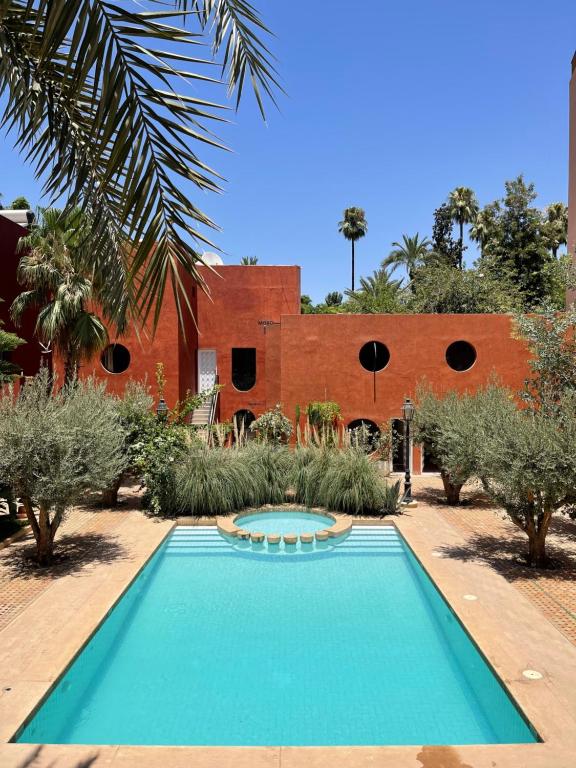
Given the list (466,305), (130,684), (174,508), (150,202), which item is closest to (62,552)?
(174,508)

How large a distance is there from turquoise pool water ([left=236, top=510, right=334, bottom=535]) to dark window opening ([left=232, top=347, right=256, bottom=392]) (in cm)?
838

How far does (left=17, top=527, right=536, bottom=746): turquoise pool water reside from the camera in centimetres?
445

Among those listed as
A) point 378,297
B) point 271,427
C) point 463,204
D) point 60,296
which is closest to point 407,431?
point 271,427

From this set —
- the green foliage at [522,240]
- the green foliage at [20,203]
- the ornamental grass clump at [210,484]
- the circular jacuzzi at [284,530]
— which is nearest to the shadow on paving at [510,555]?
the circular jacuzzi at [284,530]

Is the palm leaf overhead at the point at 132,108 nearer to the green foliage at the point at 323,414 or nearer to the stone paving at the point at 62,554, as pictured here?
the stone paving at the point at 62,554

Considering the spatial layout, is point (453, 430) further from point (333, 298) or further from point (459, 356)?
point (333, 298)

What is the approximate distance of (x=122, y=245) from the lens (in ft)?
10.2

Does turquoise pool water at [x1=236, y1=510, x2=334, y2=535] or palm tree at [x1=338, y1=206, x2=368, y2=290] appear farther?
palm tree at [x1=338, y1=206, x2=368, y2=290]

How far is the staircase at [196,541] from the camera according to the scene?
30.5ft

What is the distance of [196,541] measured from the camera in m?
9.79

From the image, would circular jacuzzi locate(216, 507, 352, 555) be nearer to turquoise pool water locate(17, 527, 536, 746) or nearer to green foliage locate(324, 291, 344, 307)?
turquoise pool water locate(17, 527, 536, 746)

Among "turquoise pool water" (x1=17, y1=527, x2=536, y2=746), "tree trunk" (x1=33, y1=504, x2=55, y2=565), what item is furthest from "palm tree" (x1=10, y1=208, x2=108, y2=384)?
"turquoise pool water" (x1=17, y1=527, x2=536, y2=746)

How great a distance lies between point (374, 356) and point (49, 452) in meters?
10.4

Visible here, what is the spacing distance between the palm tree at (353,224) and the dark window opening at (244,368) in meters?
35.9
